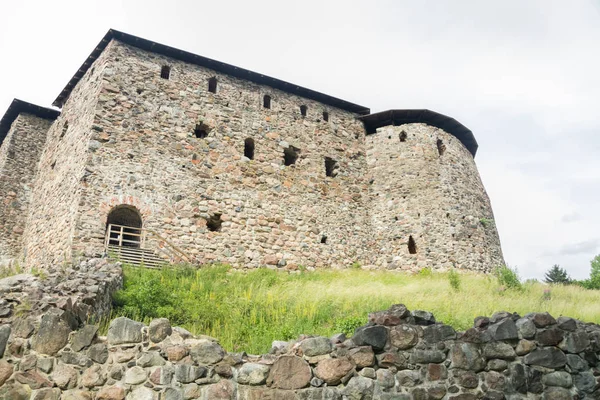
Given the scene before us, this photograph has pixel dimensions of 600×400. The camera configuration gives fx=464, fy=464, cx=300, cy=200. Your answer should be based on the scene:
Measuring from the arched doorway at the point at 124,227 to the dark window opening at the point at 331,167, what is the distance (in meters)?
8.24

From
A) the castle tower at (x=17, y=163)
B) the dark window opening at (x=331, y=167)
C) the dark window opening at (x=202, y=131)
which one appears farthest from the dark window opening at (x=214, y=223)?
the castle tower at (x=17, y=163)

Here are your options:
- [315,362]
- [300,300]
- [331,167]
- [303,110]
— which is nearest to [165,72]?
[303,110]

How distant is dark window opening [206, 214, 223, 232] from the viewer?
1593 cm

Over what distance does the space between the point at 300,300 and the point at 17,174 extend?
44.2 feet

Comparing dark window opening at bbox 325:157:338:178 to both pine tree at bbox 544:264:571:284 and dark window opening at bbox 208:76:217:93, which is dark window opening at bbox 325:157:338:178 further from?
pine tree at bbox 544:264:571:284

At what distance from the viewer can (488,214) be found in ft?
68.1

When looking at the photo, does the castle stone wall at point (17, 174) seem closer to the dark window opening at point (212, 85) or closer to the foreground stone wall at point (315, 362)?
the dark window opening at point (212, 85)

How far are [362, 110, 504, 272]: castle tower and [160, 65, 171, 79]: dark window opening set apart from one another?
A: 917cm

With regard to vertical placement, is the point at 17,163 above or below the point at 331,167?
below

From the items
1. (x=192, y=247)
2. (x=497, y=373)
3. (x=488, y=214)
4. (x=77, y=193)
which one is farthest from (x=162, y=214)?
(x=488, y=214)

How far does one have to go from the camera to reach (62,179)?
1566cm

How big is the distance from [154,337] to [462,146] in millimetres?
19592

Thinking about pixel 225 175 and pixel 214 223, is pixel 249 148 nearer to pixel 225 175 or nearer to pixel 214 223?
pixel 225 175

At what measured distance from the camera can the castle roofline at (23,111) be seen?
19.1 m
